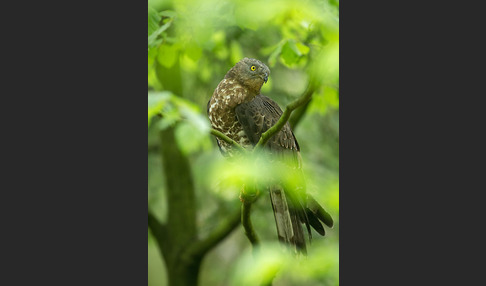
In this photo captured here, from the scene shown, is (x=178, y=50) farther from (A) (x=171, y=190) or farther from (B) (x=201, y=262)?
(B) (x=201, y=262)

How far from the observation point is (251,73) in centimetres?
417

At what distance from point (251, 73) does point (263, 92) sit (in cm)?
17

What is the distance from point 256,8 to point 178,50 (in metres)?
0.62

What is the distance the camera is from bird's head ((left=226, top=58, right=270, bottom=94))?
4.15 meters

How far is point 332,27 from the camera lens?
409 cm

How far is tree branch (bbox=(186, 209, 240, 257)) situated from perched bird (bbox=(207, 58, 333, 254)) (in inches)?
11.0

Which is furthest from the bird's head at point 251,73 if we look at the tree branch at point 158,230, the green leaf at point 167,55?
the tree branch at point 158,230

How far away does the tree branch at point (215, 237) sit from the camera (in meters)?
4.14

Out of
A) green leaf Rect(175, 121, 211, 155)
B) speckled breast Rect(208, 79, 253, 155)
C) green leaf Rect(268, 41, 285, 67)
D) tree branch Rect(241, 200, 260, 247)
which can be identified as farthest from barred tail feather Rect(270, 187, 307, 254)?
green leaf Rect(268, 41, 285, 67)

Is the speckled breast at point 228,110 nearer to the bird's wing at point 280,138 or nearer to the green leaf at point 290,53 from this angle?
the bird's wing at point 280,138

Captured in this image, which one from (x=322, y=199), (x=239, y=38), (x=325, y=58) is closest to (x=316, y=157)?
(x=322, y=199)

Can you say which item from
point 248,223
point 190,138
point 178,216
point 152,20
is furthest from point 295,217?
point 152,20

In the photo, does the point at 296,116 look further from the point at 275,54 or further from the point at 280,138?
the point at 275,54

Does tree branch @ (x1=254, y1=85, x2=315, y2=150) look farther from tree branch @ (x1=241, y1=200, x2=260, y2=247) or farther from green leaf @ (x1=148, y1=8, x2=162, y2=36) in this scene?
green leaf @ (x1=148, y1=8, x2=162, y2=36)
